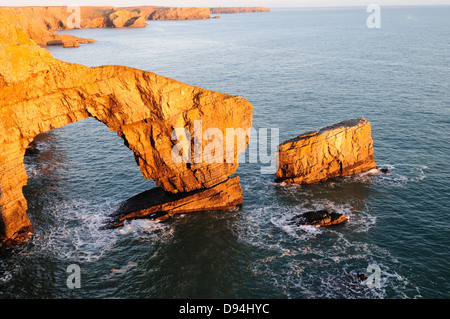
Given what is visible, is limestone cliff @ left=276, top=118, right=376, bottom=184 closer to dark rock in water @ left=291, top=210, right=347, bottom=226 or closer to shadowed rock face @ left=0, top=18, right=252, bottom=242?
dark rock in water @ left=291, top=210, right=347, bottom=226

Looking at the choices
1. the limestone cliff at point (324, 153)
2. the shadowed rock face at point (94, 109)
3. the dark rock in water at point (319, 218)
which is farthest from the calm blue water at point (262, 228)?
the shadowed rock face at point (94, 109)

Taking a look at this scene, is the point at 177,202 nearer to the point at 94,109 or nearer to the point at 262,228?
the point at 262,228

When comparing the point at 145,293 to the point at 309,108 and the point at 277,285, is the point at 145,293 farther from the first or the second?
the point at 309,108

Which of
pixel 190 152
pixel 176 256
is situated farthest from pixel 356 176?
pixel 176 256

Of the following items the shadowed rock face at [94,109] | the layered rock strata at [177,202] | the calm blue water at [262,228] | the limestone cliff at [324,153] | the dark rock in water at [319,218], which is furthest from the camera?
the limestone cliff at [324,153]

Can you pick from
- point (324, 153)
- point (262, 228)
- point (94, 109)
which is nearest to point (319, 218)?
point (262, 228)

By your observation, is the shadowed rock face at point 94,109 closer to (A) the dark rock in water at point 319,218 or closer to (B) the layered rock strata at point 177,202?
(B) the layered rock strata at point 177,202
